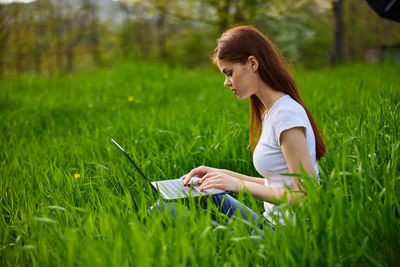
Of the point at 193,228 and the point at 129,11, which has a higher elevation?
the point at 129,11

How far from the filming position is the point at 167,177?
108 inches

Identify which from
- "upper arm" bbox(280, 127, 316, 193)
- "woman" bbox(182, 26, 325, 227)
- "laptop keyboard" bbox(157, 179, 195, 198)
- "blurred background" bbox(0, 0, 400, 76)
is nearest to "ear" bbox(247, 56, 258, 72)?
"woman" bbox(182, 26, 325, 227)

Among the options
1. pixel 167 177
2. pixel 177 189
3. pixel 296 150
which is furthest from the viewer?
pixel 167 177

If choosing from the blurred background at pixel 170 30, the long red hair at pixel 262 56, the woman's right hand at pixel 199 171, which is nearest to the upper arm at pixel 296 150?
the long red hair at pixel 262 56

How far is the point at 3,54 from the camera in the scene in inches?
444

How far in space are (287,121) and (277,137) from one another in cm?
9

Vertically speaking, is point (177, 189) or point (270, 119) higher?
point (270, 119)

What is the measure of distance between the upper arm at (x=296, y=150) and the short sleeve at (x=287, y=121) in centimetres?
2

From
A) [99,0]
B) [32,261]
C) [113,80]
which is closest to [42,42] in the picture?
[99,0]

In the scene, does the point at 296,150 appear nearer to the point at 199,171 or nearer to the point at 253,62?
the point at 253,62

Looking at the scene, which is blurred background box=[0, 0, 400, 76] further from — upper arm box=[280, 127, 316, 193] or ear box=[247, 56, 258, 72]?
upper arm box=[280, 127, 316, 193]

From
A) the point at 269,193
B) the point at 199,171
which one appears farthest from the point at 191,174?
the point at 269,193

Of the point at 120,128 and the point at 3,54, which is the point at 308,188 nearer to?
the point at 120,128

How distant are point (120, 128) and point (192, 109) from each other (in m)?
1.24
